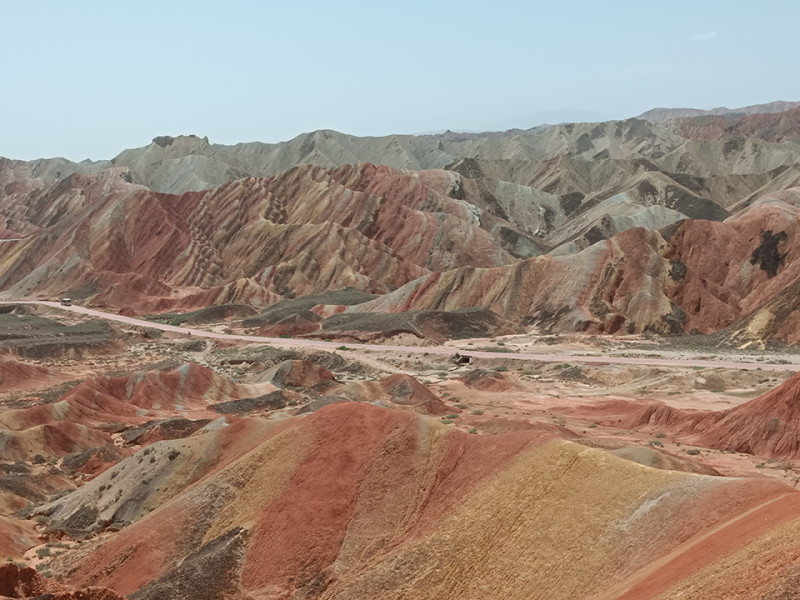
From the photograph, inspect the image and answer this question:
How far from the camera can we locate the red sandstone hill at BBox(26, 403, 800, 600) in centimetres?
1694

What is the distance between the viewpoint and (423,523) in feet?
68.0

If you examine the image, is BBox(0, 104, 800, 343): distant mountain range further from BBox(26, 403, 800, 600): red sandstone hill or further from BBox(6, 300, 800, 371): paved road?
BBox(26, 403, 800, 600): red sandstone hill

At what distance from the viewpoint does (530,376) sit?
5931 centimetres

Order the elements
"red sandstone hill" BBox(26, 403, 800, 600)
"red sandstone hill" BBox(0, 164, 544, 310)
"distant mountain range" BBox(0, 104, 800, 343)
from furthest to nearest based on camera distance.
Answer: "red sandstone hill" BBox(0, 164, 544, 310)
"distant mountain range" BBox(0, 104, 800, 343)
"red sandstone hill" BBox(26, 403, 800, 600)

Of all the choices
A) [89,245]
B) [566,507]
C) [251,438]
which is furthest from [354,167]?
[566,507]

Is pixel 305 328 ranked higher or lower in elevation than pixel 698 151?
lower

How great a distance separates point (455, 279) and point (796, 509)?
73.3 m

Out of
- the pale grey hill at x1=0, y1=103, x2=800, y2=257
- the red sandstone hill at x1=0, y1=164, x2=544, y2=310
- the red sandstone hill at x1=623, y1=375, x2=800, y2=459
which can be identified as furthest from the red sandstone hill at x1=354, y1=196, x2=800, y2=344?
the red sandstone hill at x1=623, y1=375, x2=800, y2=459

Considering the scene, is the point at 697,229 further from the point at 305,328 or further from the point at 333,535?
the point at 333,535

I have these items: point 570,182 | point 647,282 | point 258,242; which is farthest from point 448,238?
point 570,182

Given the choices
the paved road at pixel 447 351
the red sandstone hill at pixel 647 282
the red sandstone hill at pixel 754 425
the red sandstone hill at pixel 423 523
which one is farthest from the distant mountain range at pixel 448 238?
the red sandstone hill at pixel 423 523

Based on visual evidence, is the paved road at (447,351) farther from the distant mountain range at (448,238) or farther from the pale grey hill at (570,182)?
the pale grey hill at (570,182)

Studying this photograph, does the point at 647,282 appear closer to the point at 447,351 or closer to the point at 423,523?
the point at 447,351

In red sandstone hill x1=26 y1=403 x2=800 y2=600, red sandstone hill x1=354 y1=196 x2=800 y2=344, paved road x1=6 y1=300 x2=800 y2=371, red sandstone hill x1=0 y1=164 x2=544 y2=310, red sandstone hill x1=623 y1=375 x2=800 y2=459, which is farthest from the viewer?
red sandstone hill x1=0 y1=164 x2=544 y2=310
